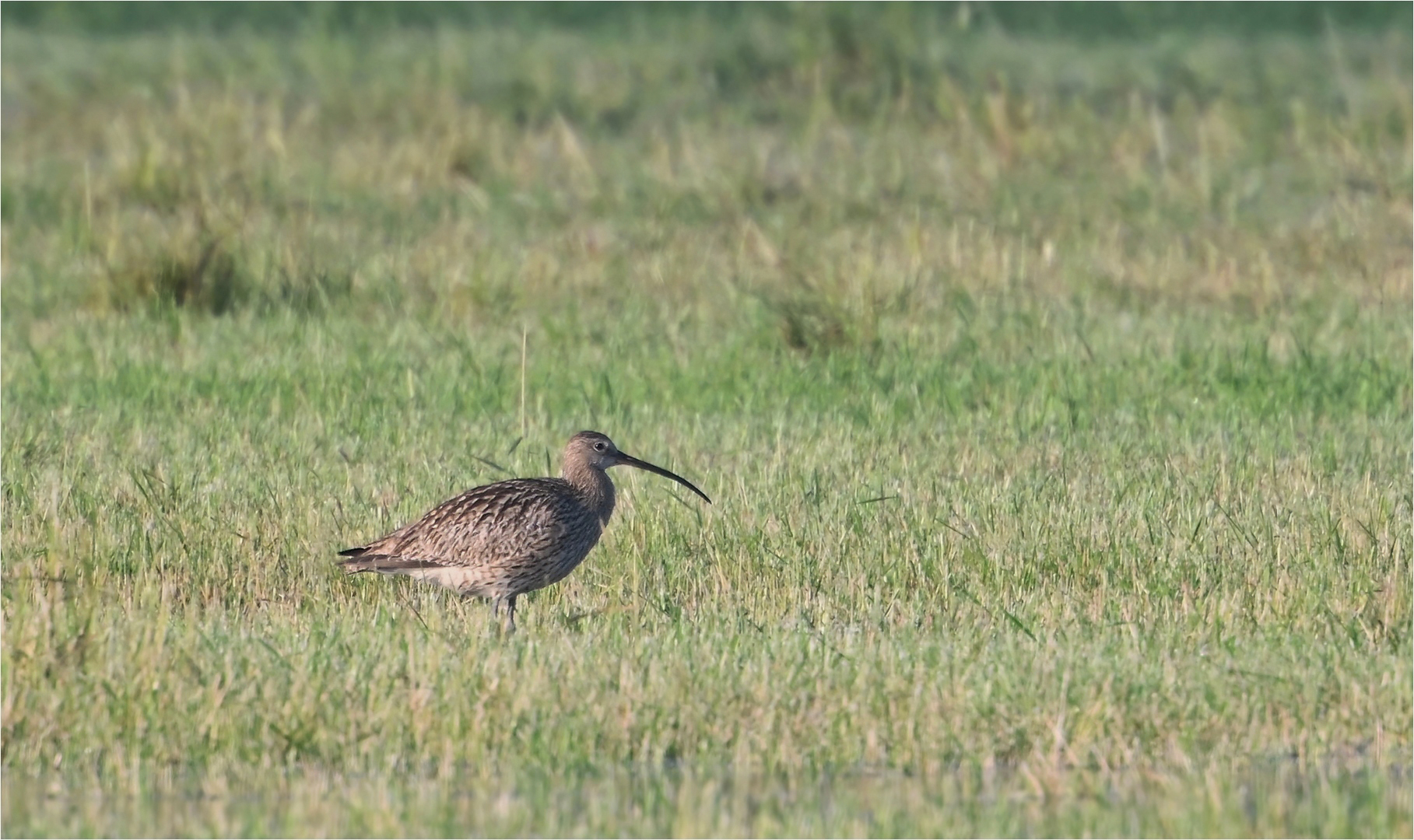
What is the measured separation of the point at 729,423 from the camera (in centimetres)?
1118

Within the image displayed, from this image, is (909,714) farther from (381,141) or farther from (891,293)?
(381,141)

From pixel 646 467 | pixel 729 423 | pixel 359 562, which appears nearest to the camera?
pixel 359 562

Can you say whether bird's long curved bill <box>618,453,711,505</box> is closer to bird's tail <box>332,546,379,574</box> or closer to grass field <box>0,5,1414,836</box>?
grass field <box>0,5,1414,836</box>

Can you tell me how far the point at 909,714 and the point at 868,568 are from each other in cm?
192

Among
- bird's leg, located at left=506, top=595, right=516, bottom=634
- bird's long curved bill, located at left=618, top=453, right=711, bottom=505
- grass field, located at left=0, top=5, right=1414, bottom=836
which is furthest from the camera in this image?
bird's long curved bill, located at left=618, top=453, right=711, bottom=505

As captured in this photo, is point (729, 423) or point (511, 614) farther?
point (729, 423)

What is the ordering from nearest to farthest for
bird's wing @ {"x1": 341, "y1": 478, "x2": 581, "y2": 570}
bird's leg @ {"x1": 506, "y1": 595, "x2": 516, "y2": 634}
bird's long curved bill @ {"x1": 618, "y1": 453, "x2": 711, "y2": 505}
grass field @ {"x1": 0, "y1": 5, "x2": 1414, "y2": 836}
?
grass field @ {"x1": 0, "y1": 5, "x2": 1414, "y2": 836}
bird's leg @ {"x1": 506, "y1": 595, "x2": 516, "y2": 634}
bird's wing @ {"x1": 341, "y1": 478, "x2": 581, "y2": 570}
bird's long curved bill @ {"x1": 618, "y1": 453, "x2": 711, "y2": 505}

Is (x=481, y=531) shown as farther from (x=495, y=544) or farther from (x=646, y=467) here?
(x=646, y=467)

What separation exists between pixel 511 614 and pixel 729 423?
142 inches

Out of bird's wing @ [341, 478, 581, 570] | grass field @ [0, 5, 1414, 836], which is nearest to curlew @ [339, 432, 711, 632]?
bird's wing @ [341, 478, 581, 570]

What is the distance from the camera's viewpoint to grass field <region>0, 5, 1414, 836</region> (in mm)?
6047

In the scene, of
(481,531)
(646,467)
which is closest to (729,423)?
(646,467)

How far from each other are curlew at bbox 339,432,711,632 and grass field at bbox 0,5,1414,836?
7.3 inches

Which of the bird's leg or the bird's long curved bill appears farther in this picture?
the bird's long curved bill
